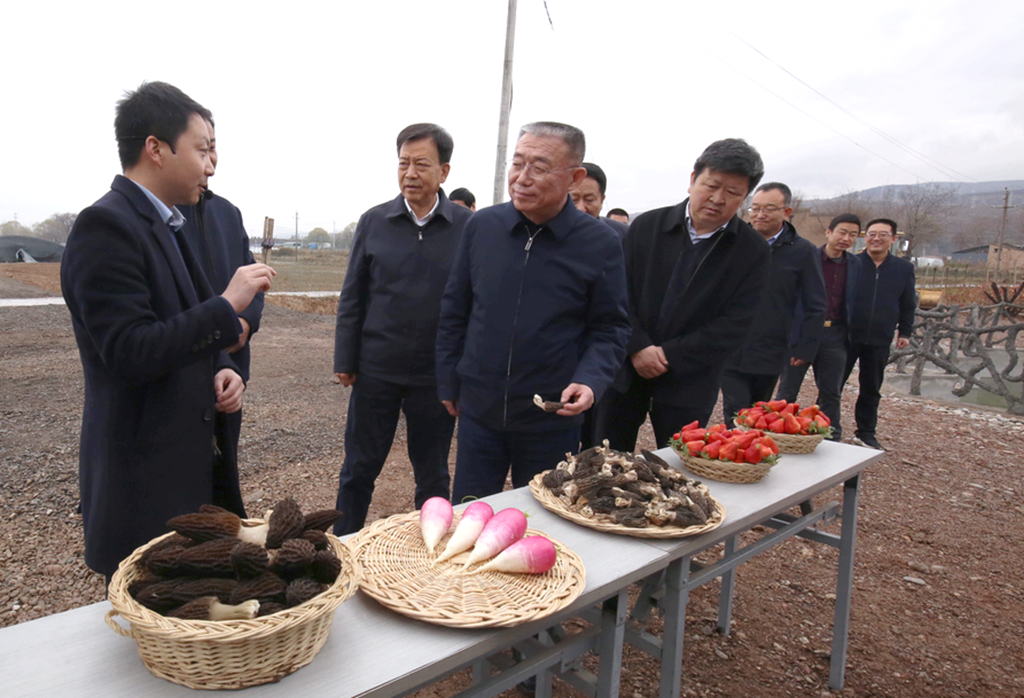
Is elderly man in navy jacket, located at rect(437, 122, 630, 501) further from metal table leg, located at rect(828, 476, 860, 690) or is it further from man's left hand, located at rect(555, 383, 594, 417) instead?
metal table leg, located at rect(828, 476, 860, 690)

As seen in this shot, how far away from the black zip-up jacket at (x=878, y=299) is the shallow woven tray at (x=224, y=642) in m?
5.91

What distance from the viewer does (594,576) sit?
156 cm

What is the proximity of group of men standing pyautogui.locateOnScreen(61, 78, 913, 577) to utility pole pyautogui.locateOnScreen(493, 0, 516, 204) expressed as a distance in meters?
6.35

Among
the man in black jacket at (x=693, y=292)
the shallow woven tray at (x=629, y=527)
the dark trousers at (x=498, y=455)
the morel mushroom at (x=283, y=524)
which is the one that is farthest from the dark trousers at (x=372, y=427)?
the morel mushroom at (x=283, y=524)

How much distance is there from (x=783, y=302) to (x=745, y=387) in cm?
69

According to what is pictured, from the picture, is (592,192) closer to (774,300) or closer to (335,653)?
(774,300)

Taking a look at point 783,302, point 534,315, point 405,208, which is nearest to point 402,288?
point 405,208

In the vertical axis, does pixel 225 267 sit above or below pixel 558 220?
below

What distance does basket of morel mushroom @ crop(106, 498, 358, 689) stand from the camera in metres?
1.01

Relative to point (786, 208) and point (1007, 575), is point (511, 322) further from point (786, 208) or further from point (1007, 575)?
point (1007, 575)

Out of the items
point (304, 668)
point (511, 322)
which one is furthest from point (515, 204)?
point (304, 668)

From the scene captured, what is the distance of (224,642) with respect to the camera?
3.28 feet

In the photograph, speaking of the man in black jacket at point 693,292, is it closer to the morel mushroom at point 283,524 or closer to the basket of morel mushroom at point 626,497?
the basket of morel mushroom at point 626,497

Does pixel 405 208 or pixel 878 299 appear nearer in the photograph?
pixel 405 208
